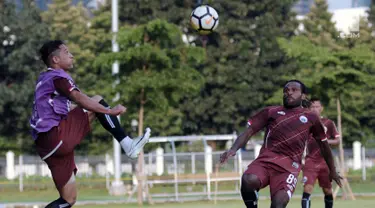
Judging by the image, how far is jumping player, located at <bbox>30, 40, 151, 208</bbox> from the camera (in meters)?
9.43

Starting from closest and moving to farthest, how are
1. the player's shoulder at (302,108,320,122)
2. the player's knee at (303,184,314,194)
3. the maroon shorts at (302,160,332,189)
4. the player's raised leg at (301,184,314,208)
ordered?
the player's shoulder at (302,108,320,122) < the player's raised leg at (301,184,314,208) < the player's knee at (303,184,314,194) < the maroon shorts at (302,160,332,189)

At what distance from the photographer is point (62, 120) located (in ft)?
31.5

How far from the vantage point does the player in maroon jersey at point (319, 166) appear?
53.0 ft

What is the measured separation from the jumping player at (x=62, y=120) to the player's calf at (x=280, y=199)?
1.94 metres

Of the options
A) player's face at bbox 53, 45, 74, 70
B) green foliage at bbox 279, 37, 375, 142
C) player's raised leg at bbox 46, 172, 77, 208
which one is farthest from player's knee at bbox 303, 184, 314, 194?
green foliage at bbox 279, 37, 375, 142

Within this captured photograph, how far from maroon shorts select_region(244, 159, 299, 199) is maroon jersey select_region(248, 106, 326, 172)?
6cm

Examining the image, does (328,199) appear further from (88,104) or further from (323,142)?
(88,104)

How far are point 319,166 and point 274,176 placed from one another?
6.05 meters

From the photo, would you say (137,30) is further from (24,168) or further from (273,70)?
(273,70)

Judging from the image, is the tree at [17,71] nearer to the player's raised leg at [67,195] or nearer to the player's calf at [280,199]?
the player's calf at [280,199]

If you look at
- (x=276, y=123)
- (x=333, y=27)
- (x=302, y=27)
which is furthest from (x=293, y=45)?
(x=302, y=27)

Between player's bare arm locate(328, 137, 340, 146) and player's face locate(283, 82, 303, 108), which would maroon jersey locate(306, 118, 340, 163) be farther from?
player's face locate(283, 82, 303, 108)

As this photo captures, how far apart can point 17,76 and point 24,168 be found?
9.82 m

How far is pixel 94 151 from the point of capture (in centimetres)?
4412
